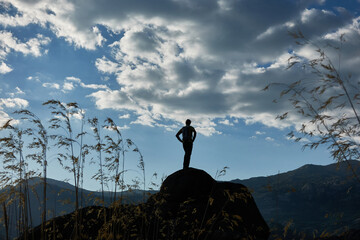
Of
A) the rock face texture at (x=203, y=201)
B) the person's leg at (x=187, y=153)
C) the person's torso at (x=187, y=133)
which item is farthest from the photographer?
the person's leg at (x=187, y=153)

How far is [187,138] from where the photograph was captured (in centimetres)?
1109

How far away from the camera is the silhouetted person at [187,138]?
11109mm

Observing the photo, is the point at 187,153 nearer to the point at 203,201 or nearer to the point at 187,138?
the point at 187,138

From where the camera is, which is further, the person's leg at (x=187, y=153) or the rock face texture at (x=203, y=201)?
the person's leg at (x=187, y=153)

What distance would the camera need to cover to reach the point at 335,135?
3.51 m

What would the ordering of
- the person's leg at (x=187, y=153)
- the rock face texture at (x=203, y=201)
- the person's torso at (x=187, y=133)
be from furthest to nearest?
the person's leg at (x=187, y=153), the person's torso at (x=187, y=133), the rock face texture at (x=203, y=201)

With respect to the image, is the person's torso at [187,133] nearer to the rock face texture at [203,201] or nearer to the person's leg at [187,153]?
the person's leg at [187,153]

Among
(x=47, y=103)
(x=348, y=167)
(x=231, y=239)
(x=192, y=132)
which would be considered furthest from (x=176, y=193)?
(x=348, y=167)

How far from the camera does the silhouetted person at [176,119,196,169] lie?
1111cm

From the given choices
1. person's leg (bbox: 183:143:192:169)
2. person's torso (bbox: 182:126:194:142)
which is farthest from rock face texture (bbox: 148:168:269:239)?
person's torso (bbox: 182:126:194:142)

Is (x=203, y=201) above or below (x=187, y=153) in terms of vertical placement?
below

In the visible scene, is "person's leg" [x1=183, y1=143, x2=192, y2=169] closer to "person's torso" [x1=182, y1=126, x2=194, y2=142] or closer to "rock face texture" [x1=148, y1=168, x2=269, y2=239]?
"person's torso" [x1=182, y1=126, x2=194, y2=142]

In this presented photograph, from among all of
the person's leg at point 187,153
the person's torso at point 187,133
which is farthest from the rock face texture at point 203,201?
the person's torso at point 187,133

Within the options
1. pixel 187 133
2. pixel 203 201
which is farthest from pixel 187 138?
pixel 203 201
